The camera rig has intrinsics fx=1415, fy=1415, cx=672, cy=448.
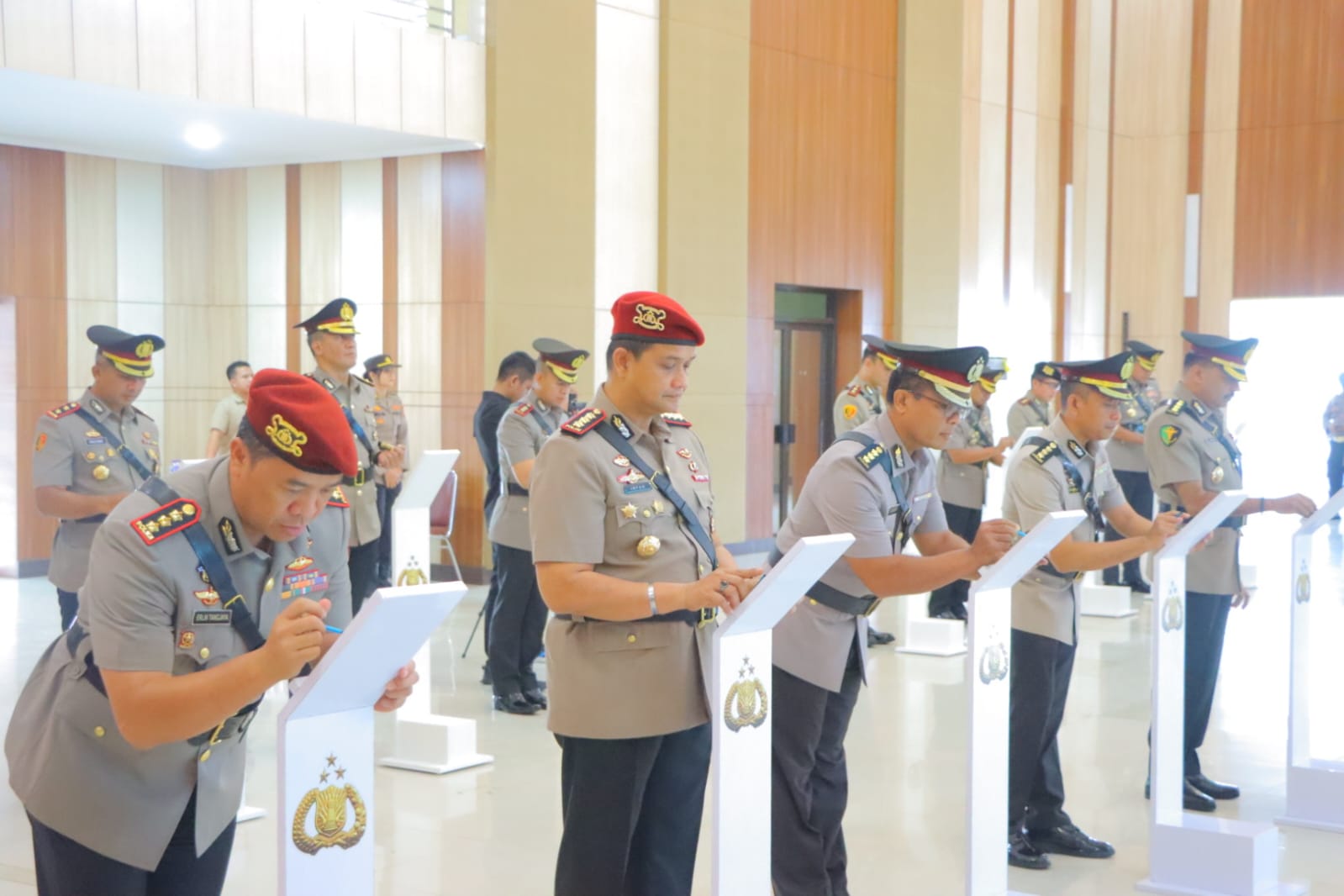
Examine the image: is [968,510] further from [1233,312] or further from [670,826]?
[1233,312]

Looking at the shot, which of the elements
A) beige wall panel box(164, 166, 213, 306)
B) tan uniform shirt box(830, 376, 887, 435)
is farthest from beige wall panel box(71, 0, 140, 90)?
tan uniform shirt box(830, 376, 887, 435)

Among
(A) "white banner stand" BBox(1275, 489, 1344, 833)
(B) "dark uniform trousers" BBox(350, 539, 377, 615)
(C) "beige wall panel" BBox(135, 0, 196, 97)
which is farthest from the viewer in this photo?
(C) "beige wall panel" BBox(135, 0, 196, 97)

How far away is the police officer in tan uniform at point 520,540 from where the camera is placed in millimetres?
6531

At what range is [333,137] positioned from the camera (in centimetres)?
967

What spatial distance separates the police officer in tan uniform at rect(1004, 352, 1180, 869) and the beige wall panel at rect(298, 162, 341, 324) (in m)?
7.01

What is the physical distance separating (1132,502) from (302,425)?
29.5 feet

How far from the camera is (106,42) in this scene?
7.88 m

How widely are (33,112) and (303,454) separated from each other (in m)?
7.96

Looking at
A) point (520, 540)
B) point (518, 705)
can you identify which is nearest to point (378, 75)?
point (520, 540)

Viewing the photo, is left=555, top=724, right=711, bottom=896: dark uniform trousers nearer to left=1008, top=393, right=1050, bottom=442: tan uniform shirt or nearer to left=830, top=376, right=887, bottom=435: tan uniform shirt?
left=830, top=376, right=887, bottom=435: tan uniform shirt

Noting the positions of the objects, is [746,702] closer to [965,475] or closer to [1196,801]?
[1196,801]

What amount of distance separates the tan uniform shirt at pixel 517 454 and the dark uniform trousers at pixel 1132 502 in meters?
4.86

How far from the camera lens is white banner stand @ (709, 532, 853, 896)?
106 inches

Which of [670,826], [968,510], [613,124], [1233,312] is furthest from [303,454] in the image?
[1233,312]
